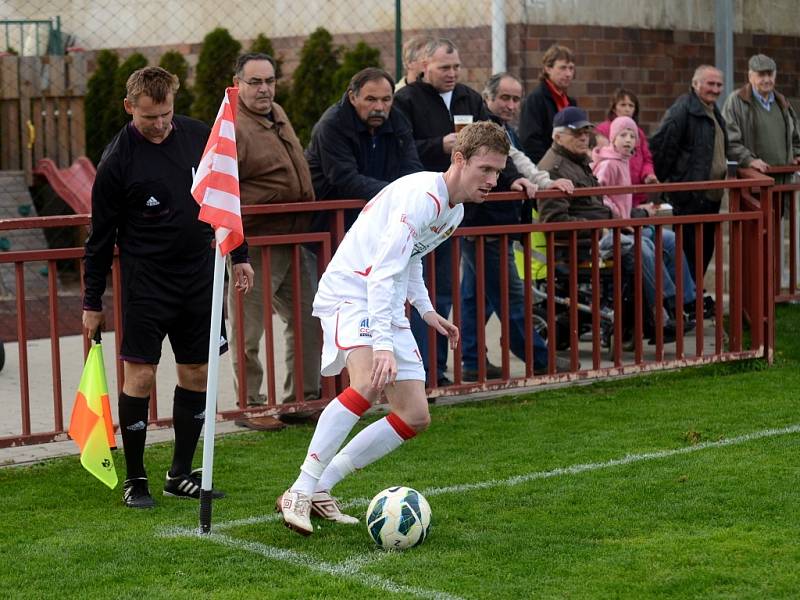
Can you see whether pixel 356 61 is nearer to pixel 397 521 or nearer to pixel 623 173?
pixel 623 173

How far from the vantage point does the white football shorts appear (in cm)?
568

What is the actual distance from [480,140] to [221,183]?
3.49 ft

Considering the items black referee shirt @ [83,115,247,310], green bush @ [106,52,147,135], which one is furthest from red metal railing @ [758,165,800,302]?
green bush @ [106,52,147,135]

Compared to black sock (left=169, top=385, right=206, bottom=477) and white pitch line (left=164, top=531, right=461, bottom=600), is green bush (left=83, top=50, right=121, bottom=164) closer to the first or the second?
black sock (left=169, top=385, right=206, bottom=477)

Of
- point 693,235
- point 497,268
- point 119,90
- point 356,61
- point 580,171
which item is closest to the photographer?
point 497,268

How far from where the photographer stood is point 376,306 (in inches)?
213

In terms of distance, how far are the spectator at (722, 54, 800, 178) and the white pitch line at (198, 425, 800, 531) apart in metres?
4.98

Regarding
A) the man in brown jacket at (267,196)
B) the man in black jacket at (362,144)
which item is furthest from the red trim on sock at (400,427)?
the man in black jacket at (362,144)

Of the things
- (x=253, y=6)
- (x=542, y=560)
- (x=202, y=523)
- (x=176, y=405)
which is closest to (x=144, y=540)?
(x=202, y=523)

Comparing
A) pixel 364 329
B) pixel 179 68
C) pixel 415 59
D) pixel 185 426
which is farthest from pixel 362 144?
pixel 179 68

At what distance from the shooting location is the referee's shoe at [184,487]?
656 cm

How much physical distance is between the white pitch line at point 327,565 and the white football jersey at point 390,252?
2.77ft

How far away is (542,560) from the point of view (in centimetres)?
531

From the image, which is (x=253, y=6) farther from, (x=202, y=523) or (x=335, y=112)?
(x=202, y=523)
